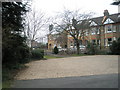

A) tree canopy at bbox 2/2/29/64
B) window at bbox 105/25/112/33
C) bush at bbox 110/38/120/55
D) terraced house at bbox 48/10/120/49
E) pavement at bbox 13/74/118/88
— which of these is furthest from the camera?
window at bbox 105/25/112/33

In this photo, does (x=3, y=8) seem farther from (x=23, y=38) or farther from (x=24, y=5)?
(x=23, y=38)

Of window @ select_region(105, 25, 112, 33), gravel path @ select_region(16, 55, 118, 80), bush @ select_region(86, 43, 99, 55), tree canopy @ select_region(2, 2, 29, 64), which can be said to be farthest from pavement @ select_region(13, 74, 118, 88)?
window @ select_region(105, 25, 112, 33)

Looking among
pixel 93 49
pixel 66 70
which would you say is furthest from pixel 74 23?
pixel 66 70

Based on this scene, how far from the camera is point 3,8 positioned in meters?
10.1

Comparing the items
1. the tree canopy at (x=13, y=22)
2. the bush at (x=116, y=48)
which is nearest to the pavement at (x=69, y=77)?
the tree canopy at (x=13, y=22)

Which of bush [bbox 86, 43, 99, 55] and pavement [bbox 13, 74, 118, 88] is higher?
bush [bbox 86, 43, 99, 55]

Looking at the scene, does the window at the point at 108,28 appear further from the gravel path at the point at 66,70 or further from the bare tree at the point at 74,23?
the gravel path at the point at 66,70

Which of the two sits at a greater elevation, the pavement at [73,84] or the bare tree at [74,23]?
the bare tree at [74,23]

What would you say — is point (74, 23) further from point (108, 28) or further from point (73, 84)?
point (73, 84)

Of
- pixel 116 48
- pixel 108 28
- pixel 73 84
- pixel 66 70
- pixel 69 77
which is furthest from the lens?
pixel 108 28

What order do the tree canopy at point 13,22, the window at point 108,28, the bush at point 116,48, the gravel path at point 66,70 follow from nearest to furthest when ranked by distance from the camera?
the gravel path at point 66,70, the tree canopy at point 13,22, the bush at point 116,48, the window at point 108,28

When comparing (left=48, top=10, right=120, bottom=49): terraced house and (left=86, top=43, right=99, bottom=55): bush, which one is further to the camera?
(left=48, top=10, right=120, bottom=49): terraced house

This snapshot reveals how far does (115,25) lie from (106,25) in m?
2.37

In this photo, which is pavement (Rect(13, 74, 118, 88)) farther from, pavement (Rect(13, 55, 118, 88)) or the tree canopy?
the tree canopy
